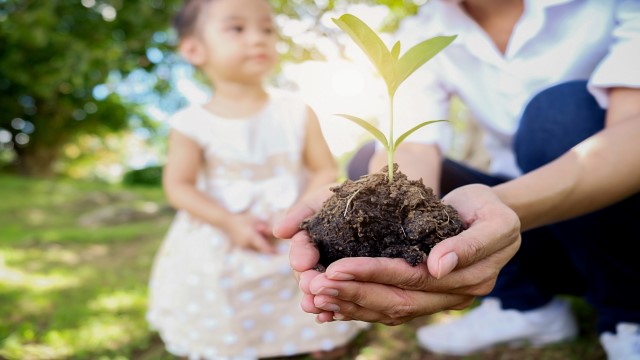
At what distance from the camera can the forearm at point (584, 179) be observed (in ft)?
4.86

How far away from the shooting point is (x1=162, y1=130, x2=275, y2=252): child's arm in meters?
2.42

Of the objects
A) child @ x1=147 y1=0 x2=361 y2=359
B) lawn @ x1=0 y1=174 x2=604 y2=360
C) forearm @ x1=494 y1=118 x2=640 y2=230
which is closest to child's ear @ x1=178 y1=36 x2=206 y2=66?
child @ x1=147 y1=0 x2=361 y2=359

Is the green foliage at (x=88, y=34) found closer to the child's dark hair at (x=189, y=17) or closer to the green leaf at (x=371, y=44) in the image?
the child's dark hair at (x=189, y=17)

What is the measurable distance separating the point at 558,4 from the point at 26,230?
5.83 meters

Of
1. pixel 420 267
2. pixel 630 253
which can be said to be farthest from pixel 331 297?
pixel 630 253

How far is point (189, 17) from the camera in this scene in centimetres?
295

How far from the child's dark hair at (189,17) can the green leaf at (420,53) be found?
1.79 meters

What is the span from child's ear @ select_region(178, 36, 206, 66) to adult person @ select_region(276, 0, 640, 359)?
1.11 m

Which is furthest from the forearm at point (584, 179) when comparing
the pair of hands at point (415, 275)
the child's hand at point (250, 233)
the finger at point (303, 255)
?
the child's hand at point (250, 233)

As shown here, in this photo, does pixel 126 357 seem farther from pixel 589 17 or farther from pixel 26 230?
pixel 26 230

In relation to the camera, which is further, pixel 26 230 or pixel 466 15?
pixel 26 230

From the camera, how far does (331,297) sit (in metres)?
1.15

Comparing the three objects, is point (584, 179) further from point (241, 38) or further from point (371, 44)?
point (241, 38)

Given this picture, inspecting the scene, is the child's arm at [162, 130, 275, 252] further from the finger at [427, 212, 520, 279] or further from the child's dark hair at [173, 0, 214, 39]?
Result: the finger at [427, 212, 520, 279]
